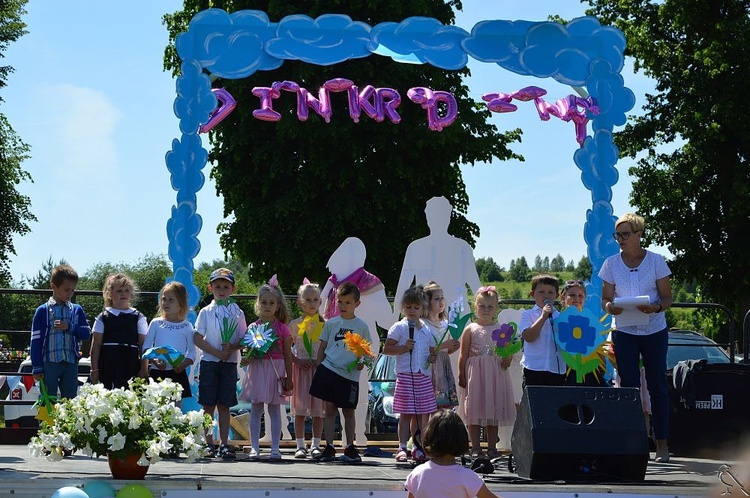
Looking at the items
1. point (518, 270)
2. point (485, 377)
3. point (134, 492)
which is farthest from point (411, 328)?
point (518, 270)

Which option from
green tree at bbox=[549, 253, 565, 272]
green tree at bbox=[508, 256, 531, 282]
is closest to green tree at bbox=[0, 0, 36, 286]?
green tree at bbox=[508, 256, 531, 282]

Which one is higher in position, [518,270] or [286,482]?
[518,270]

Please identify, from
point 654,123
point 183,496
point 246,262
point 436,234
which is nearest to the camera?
point 183,496

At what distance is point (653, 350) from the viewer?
7082 millimetres

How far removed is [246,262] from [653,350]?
1377 centimetres

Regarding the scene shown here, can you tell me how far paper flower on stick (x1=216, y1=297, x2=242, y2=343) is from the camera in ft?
25.5

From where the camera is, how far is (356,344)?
767 cm

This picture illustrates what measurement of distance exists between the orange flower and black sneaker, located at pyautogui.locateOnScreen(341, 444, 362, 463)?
0.71 meters

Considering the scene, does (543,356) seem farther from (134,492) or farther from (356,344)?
(134,492)

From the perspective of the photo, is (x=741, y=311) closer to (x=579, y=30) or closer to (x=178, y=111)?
(x=579, y=30)

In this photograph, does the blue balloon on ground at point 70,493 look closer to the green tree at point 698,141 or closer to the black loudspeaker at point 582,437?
the black loudspeaker at point 582,437

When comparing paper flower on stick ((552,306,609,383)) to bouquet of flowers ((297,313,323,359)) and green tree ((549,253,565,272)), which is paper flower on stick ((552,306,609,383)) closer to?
bouquet of flowers ((297,313,323,359))

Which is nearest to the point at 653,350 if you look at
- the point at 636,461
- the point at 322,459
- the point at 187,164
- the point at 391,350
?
the point at 636,461

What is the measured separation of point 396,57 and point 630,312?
3.31 metres
